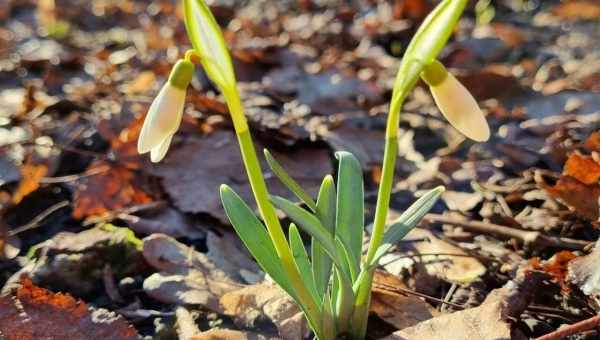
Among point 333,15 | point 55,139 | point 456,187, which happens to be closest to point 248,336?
point 456,187

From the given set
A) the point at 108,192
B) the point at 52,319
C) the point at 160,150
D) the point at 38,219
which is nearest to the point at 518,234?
the point at 160,150

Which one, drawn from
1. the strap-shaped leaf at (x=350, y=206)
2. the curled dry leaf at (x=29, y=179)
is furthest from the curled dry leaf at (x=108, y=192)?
the strap-shaped leaf at (x=350, y=206)

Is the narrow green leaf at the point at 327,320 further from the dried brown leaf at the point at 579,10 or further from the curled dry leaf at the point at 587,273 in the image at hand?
the dried brown leaf at the point at 579,10

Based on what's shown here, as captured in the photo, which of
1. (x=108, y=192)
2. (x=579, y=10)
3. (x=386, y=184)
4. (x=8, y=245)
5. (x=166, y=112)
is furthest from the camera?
(x=579, y=10)

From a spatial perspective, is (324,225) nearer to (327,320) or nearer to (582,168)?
(327,320)

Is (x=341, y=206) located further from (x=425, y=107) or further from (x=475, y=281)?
(x=425, y=107)
